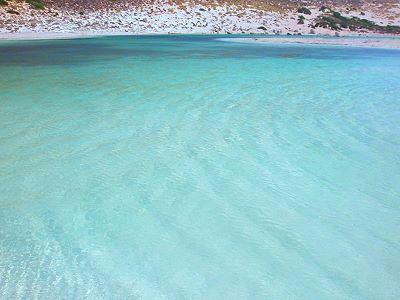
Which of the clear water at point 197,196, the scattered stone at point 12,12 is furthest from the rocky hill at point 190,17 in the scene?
the clear water at point 197,196

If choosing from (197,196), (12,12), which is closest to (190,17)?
(12,12)

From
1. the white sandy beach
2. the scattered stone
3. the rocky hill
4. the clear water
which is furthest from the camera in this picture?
the rocky hill

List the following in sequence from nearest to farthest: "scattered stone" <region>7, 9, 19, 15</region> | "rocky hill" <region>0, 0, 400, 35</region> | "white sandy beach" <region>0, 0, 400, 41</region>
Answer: "white sandy beach" <region>0, 0, 400, 41</region> → "scattered stone" <region>7, 9, 19, 15</region> → "rocky hill" <region>0, 0, 400, 35</region>

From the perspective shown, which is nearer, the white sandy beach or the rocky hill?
the white sandy beach

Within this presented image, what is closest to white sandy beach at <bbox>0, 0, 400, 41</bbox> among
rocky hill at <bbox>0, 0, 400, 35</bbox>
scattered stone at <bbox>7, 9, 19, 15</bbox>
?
rocky hill at <bbox>0, 0, 400, 35</bbox>

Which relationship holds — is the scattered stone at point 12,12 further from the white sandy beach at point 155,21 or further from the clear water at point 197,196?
the clear water at point 197,196

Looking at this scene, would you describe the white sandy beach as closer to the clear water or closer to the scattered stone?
the scattered stone

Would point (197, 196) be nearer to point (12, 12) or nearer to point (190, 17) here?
point (12, 12)

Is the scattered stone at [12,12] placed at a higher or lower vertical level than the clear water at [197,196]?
lower

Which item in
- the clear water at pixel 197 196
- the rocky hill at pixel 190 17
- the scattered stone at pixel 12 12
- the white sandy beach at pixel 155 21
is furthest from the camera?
the rocky hill at pixel 190 17
